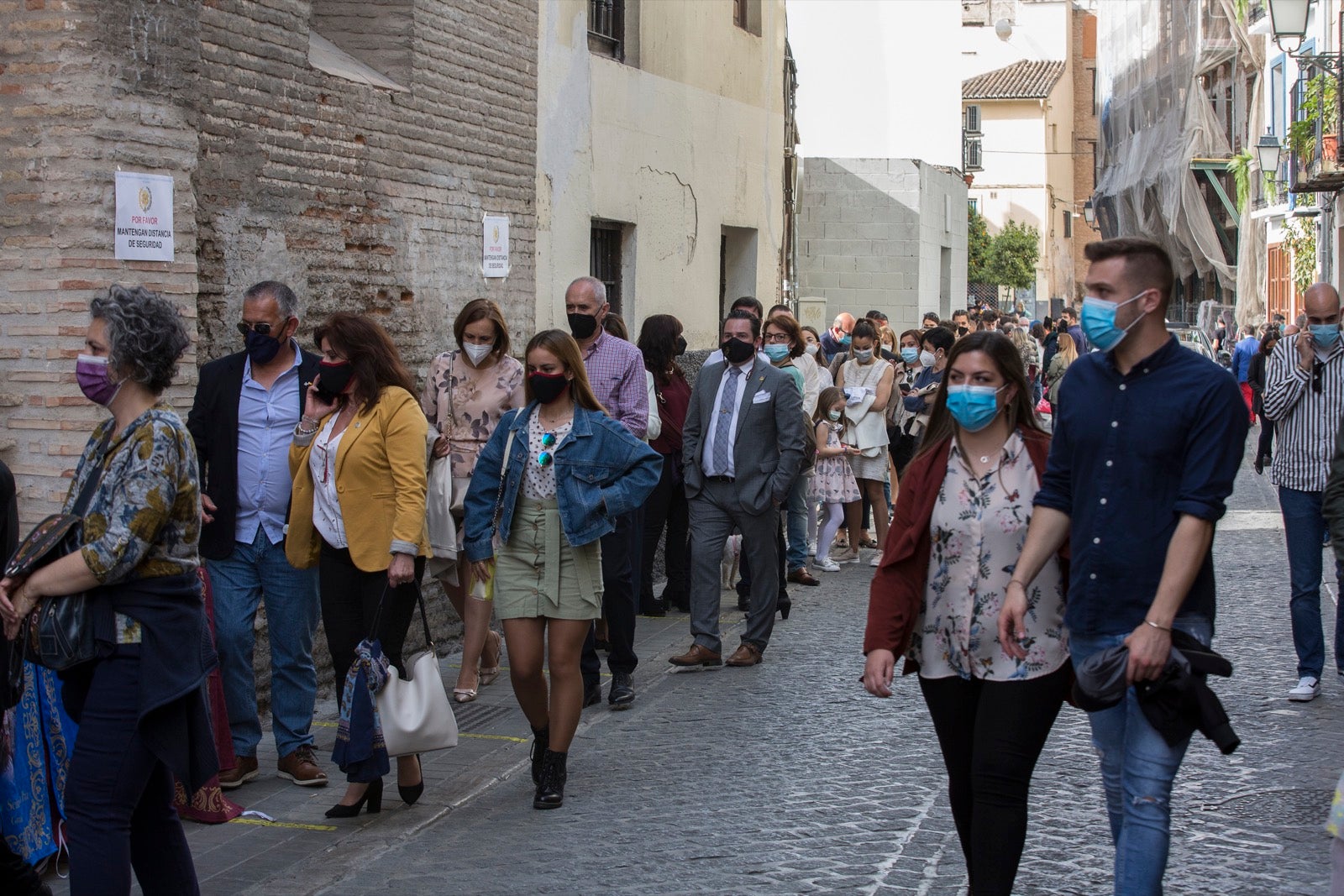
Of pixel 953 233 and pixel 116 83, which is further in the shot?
pixel 953 233

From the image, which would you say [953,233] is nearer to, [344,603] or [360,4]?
[360,4]

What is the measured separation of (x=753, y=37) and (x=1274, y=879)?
481 inches

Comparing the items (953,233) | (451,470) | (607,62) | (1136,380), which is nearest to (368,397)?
(451,470)

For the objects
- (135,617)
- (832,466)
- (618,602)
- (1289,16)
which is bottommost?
(618,602)

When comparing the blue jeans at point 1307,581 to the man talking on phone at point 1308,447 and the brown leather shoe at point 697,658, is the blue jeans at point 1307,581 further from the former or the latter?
the brown leather shoe at point 697,658

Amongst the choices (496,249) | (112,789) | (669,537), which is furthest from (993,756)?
(496,249)

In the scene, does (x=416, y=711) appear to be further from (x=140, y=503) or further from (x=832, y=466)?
(x=832, y=466)

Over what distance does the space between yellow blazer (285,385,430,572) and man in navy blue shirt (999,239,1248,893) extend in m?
2.67

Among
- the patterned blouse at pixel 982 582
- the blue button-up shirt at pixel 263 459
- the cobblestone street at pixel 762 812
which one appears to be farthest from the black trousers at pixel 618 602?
the patterned blouse at pixel 982 582

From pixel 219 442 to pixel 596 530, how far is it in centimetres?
161

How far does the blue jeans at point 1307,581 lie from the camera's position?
7922 mm

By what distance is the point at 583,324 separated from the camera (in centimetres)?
848

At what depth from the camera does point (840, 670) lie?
29.0 feet

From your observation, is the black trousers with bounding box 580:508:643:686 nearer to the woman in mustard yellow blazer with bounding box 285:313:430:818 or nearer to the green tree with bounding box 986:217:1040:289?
the woman in mustard yellow blazer with bounding box 285:313:430:818
